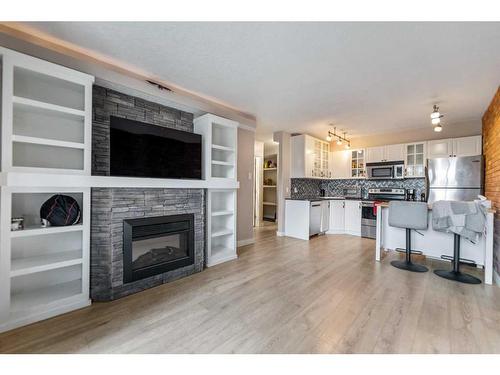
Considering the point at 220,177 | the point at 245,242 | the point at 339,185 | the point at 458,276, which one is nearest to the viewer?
the point at 458,276

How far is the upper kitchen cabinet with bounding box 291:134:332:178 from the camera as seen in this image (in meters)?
5.37

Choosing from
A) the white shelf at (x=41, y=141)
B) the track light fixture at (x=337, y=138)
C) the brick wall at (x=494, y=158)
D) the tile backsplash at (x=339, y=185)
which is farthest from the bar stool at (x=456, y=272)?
the white shelf at (x=41, y=141)

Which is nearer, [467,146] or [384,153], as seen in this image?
[467,146]

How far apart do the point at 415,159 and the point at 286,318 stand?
4808 mm

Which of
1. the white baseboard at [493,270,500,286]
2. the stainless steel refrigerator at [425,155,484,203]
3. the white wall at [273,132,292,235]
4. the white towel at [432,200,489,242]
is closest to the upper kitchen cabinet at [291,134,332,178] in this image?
the white wall at [273,132,292,235]

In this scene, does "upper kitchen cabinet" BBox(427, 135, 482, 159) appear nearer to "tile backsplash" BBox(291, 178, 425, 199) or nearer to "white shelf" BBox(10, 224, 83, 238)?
"tile backsplash" BBox(291, 178, 425, 199)

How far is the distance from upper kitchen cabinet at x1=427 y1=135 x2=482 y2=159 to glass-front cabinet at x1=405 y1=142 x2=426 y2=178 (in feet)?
0.42

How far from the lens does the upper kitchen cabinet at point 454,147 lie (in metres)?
4.14

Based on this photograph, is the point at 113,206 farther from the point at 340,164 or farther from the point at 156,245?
the point at 340,164

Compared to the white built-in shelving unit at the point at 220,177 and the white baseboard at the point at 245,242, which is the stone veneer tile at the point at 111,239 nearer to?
the white built-in shelving unit at the point at 220,177

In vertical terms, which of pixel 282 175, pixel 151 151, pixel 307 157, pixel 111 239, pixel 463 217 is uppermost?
pixel 307 157

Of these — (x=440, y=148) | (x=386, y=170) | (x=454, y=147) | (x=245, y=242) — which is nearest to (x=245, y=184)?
(x=245, y=242)

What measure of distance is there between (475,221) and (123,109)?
450 cm

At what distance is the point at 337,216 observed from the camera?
557cm
